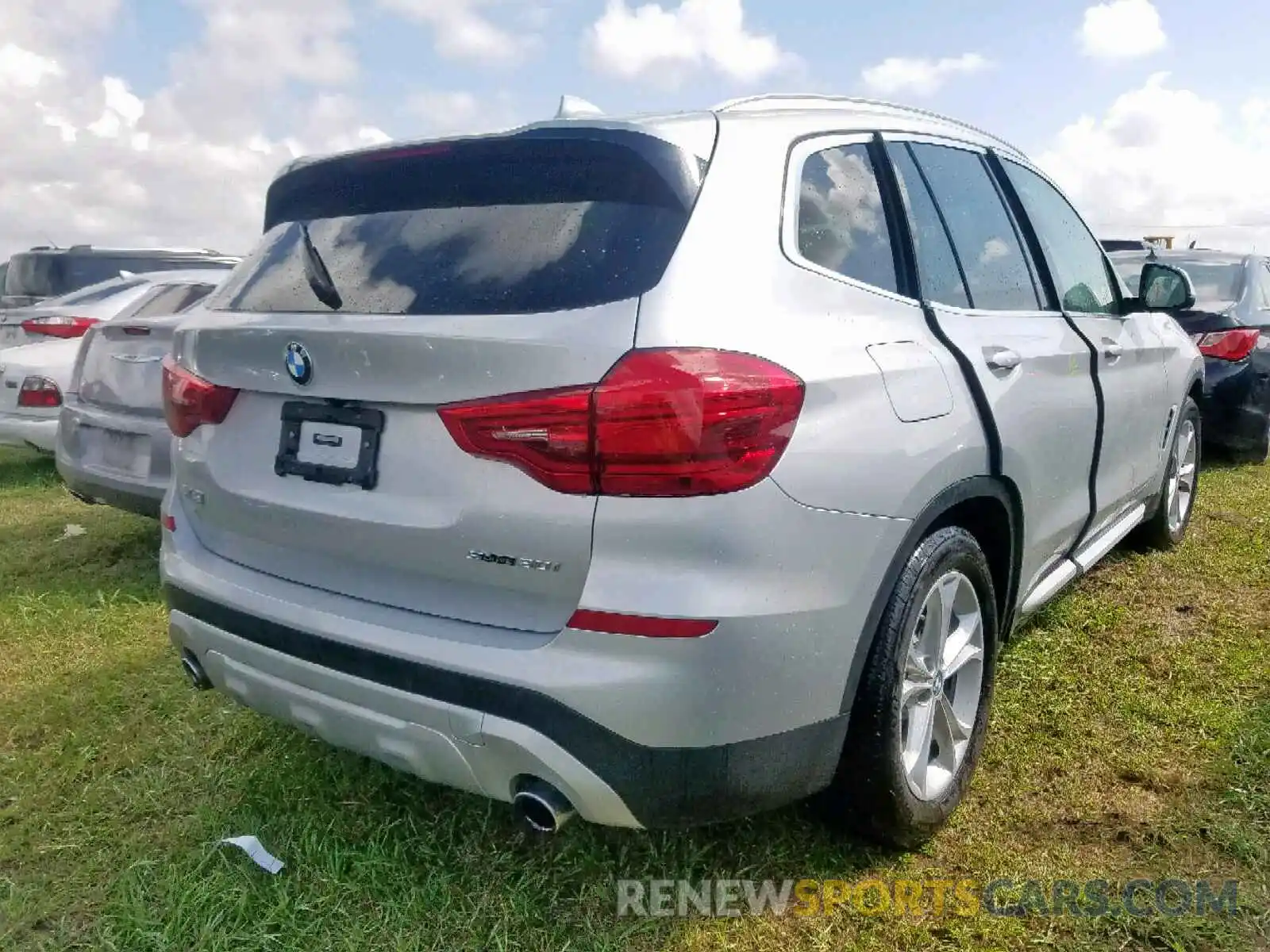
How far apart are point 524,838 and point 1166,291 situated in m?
3.03

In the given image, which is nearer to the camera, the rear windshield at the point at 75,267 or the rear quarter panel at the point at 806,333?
the rear quarter panel at the point at 806,333

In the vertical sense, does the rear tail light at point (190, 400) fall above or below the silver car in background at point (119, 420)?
above

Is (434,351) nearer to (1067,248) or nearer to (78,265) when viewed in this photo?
(1067,248)

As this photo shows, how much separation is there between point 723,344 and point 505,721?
78 cm

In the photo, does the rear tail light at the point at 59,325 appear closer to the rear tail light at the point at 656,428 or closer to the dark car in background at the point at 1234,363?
the rear tail light at the point at 656,428

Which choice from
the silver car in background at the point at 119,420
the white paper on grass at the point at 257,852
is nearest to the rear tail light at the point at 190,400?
the white paper on grass at the point at 257,852

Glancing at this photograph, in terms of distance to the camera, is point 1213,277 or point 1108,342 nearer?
point 1108,342

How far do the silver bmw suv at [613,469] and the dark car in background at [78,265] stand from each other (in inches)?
310

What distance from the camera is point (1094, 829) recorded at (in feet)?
8.03

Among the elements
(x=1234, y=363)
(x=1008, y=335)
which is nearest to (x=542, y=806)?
(x=1008, y=335)

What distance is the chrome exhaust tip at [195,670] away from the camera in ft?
7.84

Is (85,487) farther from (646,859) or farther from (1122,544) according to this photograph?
(1122,544)

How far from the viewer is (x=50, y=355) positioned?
22.4 feet

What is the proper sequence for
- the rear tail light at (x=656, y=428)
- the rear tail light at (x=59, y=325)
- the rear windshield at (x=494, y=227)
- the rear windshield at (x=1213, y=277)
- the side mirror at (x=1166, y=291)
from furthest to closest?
the rear tail light at (x=59, y=325), the rear windshield at (x=1213, y=277), the side mirror at (x=1166, y=291), the rear windshield at (x=494, y=227), the rear tail light at (x=656, y=428)
